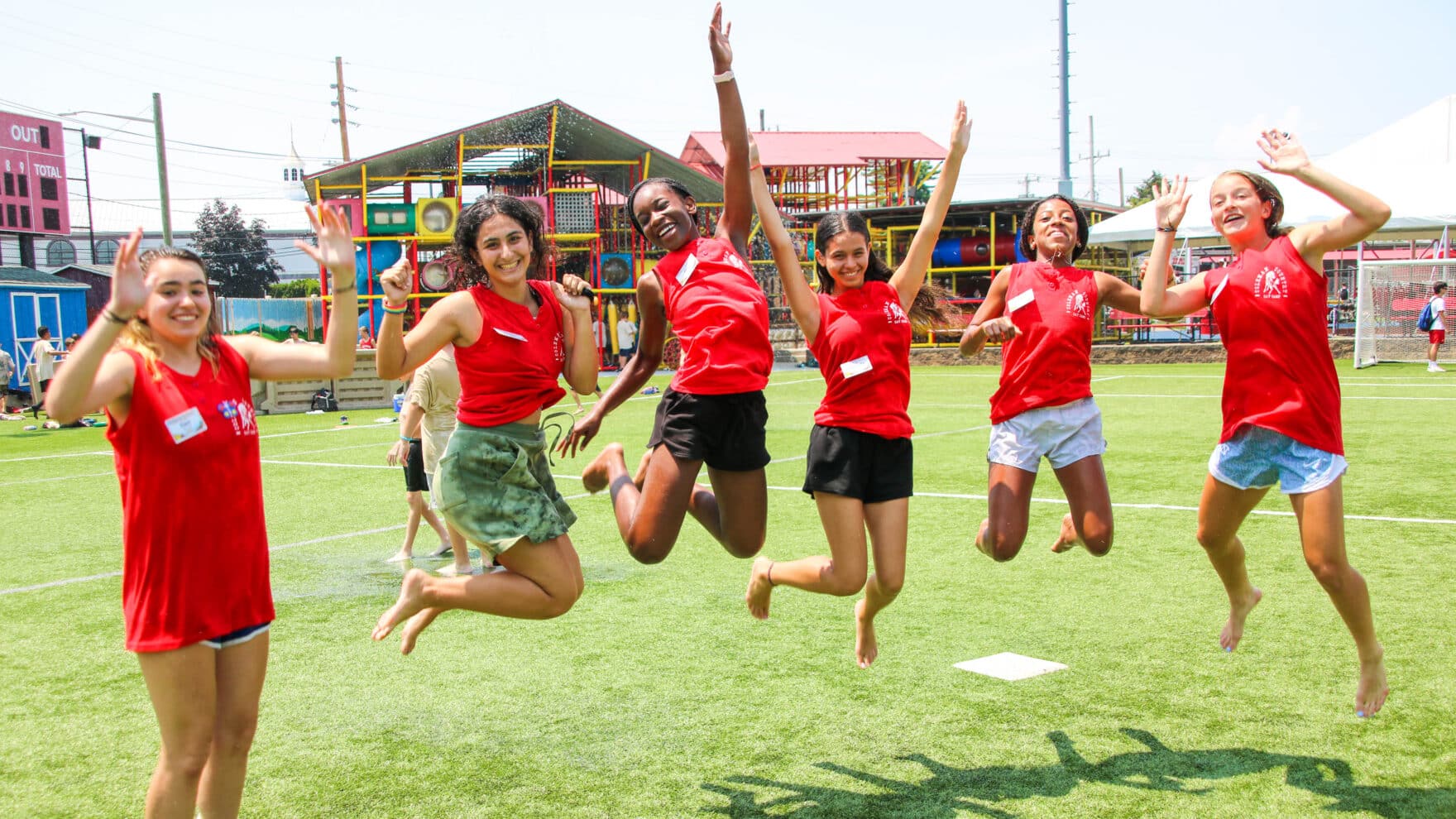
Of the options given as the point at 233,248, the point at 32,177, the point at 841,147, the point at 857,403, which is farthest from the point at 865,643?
the point at 233,248

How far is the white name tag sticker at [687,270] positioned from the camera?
18.1 ft

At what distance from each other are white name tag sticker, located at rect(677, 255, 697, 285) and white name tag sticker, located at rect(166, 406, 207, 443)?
253cm

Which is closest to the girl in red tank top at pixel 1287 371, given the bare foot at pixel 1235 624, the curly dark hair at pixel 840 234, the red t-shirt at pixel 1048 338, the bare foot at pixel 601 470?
the bare foot at pixel 1235 624

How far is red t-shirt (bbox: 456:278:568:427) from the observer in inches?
187

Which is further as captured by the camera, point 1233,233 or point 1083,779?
point 1233,233

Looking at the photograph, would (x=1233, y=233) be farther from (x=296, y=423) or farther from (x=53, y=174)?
(x=53, y=174)

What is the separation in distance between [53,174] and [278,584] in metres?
43.4

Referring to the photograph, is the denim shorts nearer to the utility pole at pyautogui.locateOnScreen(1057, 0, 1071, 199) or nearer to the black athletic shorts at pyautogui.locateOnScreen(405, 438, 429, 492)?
the black athletic shorts at pyautogui.locateOnScreen(405, 438, 429, 492)

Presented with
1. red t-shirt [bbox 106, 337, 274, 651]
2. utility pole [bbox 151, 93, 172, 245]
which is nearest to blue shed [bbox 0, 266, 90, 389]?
utility pole [bbox 151, 93, 172, 245]

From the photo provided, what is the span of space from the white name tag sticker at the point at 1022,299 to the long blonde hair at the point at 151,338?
3.59 m

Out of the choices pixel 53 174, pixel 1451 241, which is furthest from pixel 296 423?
pixel 1451 241

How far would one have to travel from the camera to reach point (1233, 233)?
4.98m

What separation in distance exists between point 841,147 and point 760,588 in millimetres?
41009

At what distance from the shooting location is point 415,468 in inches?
358
